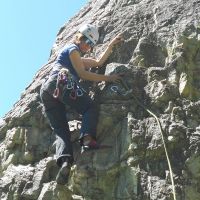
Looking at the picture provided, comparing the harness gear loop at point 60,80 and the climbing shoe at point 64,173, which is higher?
→ the harness gear loop at point 60,80

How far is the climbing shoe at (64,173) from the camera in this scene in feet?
26.0

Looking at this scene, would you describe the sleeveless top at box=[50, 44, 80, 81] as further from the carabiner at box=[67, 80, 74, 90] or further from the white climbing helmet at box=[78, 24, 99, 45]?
the white climbing helmet at box=[78, 24, 99, 45]

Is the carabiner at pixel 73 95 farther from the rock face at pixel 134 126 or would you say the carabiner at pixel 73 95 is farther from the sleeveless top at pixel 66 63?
the rock face at pixel 134 126

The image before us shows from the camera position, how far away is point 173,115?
8672 millimetres

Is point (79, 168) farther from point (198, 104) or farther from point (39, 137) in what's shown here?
point (198, 104)

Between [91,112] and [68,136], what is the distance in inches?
23.1

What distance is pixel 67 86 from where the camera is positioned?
874 cm

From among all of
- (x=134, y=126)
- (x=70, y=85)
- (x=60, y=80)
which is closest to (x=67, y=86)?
(x=70, y=85)

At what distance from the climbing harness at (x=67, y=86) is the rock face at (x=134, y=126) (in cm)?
61

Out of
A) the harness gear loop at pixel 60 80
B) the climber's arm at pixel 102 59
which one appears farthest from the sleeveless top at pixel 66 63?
the climber's arm at pixel 102 59

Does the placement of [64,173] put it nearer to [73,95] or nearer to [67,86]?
[73,95]

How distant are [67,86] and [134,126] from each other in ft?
4.48

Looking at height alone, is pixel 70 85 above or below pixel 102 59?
below

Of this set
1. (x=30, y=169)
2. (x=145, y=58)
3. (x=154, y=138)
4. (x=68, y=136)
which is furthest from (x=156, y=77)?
(x=30, y=169)
